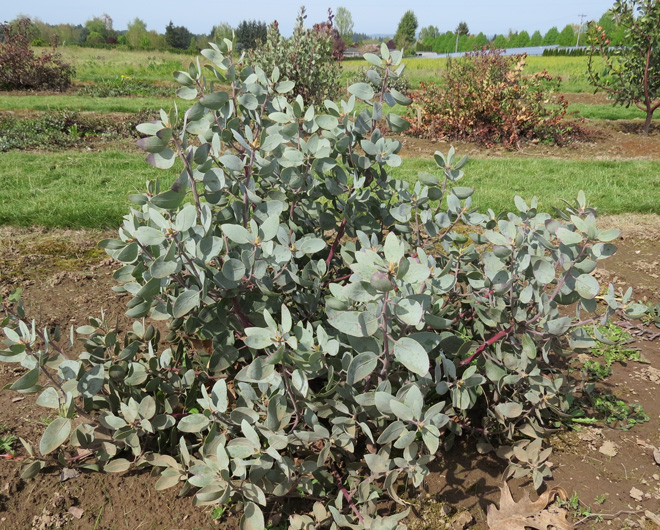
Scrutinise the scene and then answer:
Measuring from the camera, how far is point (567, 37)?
71438mm

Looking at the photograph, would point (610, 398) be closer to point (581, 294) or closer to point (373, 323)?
point (581, 294)

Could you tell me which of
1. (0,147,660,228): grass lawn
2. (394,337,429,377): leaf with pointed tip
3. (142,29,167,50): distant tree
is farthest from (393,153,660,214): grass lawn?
(142,29,167,50): distant tree

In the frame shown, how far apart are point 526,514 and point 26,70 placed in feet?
59.2

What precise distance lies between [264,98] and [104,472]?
5.19 ft

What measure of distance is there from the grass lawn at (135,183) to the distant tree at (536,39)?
260 feet

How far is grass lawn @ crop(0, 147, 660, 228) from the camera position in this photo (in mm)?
4659

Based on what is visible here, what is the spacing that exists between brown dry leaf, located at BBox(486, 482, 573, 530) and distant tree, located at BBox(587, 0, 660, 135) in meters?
9.98

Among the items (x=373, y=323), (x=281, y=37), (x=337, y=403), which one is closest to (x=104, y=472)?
(x=337, y=403)

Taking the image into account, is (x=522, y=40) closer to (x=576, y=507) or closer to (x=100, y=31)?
(x=100, y=31)

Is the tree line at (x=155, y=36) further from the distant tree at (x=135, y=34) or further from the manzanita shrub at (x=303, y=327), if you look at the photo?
the manzanita shrub at (x=303, y=327)

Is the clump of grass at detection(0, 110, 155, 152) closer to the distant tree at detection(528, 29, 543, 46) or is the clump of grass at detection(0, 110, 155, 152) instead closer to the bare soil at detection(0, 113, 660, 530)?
the bare soil at detection(0, 113, 660, 530)

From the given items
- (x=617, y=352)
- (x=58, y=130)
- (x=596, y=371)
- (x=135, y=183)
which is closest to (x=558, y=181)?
(x=617, y=352)

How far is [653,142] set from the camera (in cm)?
939

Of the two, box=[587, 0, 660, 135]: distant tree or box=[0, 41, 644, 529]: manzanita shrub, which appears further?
box=[587, 0, 660, 135]: distant tree
